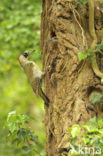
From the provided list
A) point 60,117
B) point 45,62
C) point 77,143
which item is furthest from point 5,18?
point 77,143

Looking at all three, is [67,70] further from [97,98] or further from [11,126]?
[11,126]

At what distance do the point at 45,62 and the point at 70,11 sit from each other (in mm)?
718

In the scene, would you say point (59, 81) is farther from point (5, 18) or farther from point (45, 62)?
point (5, 18)

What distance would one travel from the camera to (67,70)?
11.5ft

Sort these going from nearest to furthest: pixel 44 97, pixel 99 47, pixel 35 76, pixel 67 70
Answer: pixel 99 47
pixel 67 70
pixel 44 97
pixel 35 76

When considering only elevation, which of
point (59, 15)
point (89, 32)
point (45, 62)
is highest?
point (59, 15)

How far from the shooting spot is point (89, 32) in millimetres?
3568

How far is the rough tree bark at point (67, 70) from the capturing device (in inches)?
133

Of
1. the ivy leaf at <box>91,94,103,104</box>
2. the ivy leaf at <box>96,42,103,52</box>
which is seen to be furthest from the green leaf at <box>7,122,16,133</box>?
the ivy leaf at <box>96,42,103,52</box>

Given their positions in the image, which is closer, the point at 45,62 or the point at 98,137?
the point at 98,137

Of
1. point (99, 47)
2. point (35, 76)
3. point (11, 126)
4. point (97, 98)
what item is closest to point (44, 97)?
point (35, 76)

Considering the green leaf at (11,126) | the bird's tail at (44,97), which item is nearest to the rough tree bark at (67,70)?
the bird's tail at (44,97)

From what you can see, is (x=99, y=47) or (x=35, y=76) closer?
(x=99, y=47)

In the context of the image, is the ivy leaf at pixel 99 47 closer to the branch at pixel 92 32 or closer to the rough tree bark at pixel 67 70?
the branch at pixel 92 32
